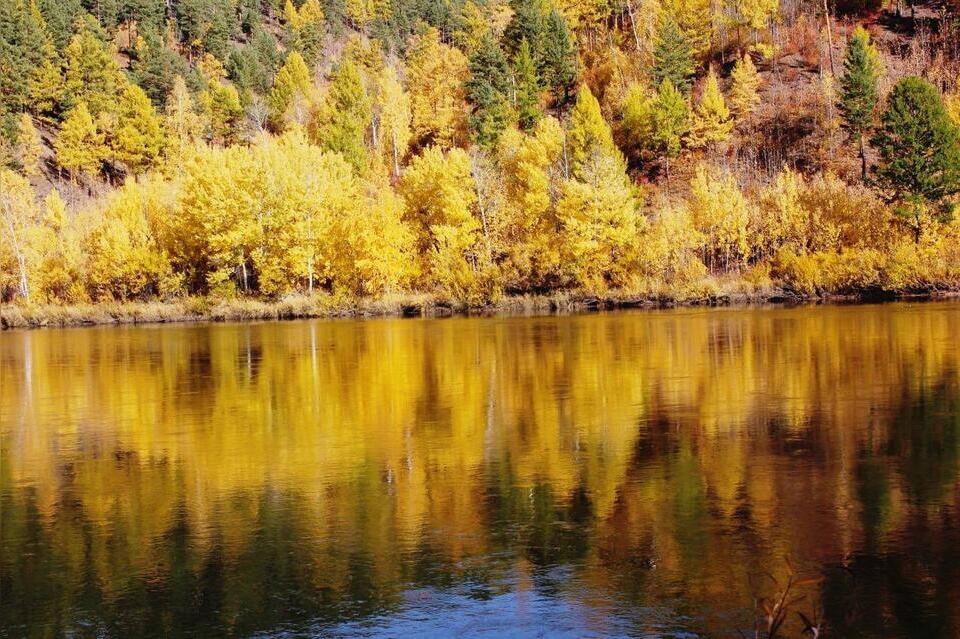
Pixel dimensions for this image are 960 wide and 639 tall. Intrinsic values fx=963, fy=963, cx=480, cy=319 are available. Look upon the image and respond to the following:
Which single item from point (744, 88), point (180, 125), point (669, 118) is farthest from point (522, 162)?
point (180, 125)

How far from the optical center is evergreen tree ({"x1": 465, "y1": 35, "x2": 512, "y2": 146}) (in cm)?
8419

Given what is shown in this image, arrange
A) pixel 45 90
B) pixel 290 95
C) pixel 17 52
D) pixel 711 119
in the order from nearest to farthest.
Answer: pixel 711 119 < pixel 17 52 < pixel 45 90 < pixel 290 95

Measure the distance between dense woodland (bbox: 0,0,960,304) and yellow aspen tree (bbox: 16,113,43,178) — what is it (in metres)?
0.23

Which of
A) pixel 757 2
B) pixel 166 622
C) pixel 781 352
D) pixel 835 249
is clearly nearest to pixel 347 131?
pixel 757 2

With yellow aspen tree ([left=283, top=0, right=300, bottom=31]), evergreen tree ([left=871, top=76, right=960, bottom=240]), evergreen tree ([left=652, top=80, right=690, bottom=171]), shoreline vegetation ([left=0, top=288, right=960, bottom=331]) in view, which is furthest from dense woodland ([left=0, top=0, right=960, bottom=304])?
yellow aspen tree ([left=283, top=0, right=300, bottom=31])

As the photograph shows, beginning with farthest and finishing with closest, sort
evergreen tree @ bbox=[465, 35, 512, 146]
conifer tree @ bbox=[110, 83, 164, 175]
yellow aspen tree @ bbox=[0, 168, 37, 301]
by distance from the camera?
conifer tree @ bbox=[110, 83, 164, 175] < evergreen tree @ bbox=[465, 35, 512, 146] < yellow aspen tree @ bbox=[0, 168, 37, 301]

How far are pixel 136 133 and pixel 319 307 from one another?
48645mm

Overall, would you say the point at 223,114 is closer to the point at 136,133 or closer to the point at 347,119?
the point at 136,133

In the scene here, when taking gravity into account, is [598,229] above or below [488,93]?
below

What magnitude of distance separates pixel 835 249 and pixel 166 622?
184 feet

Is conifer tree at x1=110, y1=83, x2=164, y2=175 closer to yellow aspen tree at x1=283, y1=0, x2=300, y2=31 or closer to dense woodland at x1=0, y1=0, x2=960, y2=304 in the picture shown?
dense woodland at x1=0, y1=0, x2=960, y2=304

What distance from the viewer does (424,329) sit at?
4388 centimetres

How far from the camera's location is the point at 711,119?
78.9 m

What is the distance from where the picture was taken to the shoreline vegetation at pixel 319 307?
5641 cm
